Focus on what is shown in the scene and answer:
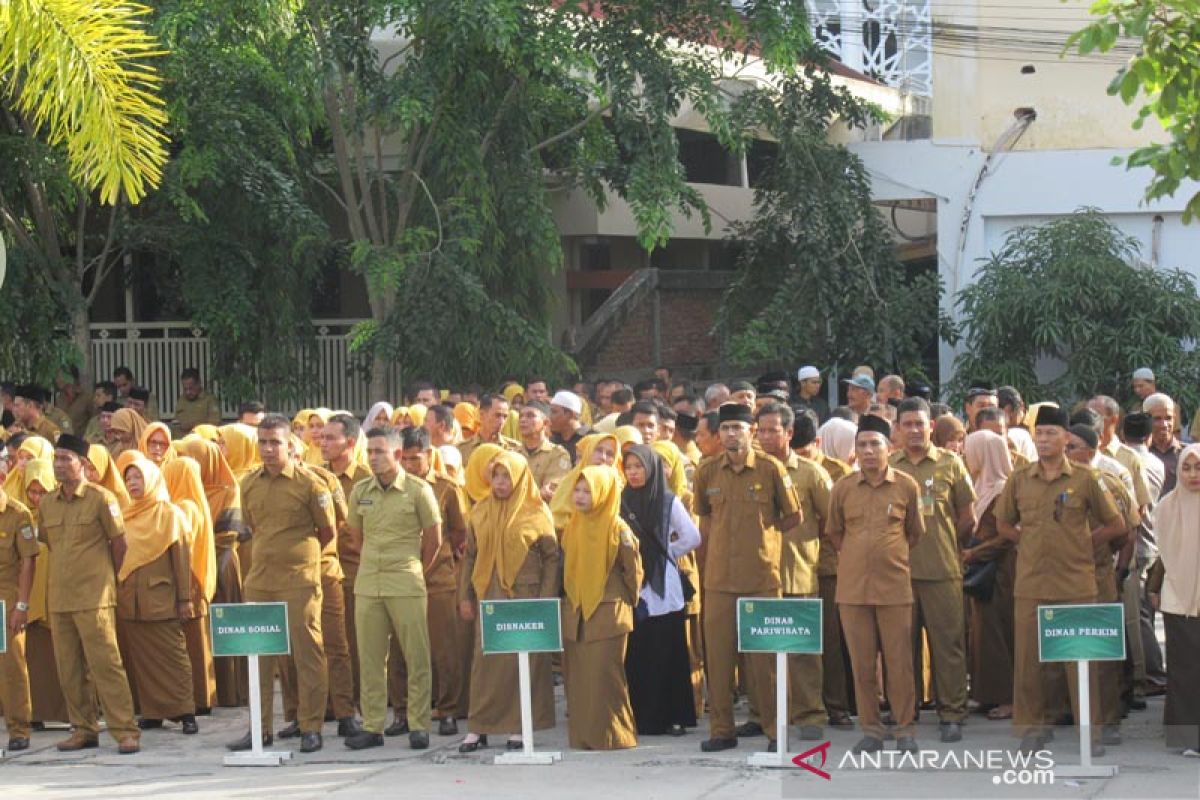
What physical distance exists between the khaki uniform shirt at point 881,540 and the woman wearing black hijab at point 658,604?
107cm

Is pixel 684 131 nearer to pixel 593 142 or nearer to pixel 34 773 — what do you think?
pixel 593 142

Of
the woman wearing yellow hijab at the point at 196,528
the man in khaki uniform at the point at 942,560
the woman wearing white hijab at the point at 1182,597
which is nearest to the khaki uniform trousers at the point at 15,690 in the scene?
the woman wearing yellow hijab at the point at 196,528

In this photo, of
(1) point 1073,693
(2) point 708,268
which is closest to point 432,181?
(2) point 708,268

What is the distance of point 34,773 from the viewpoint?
10062 millimetres

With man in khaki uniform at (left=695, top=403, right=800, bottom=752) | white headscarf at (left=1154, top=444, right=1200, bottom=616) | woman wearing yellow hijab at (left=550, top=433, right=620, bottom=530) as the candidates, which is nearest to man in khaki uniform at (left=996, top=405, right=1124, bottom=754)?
white headscarf at (left=1154, top=444, right=1200, bottom=616)

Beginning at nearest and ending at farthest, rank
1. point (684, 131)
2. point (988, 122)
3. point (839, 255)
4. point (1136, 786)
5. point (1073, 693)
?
point (1136, 786) → point (1073, 693) → point (839, 255) → point (988, 122) → point (684, 131)

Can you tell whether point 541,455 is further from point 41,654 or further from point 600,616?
point 41,654

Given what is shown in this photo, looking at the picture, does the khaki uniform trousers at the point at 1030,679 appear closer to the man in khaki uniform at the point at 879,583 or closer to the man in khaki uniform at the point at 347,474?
the man in khaki uniform at the point at 879,583

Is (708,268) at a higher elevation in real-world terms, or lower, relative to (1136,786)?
higher

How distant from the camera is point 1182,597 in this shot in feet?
31.3

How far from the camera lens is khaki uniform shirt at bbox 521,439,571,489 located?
11.8m

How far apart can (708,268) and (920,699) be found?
61.0 ft

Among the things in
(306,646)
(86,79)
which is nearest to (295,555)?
(306,646)

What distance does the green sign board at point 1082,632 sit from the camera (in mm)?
9016
